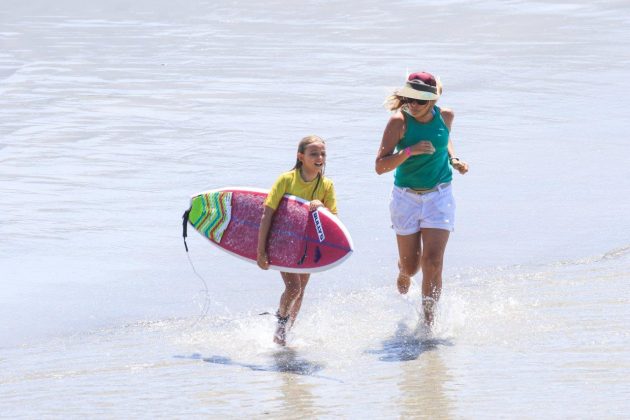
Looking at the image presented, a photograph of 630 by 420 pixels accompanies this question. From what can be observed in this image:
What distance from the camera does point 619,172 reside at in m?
10.9

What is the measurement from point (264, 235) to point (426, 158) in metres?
1.04

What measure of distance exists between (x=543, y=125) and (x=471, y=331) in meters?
6.41

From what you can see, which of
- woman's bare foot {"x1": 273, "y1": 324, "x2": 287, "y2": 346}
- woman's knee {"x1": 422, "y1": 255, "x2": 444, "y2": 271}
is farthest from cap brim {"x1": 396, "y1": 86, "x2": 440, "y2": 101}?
woman's bare foot {"x1": 273, "y1": 324, "x2": 287, "y2": 346}

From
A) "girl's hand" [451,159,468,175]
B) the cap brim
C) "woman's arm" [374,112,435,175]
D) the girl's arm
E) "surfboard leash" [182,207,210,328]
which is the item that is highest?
the cap brim

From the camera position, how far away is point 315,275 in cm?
854

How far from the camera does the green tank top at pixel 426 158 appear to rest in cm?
702

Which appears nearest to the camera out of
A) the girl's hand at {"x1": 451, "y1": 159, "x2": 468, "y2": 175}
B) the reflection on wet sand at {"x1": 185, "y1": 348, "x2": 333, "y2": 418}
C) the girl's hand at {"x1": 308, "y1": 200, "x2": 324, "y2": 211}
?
the reflection on wet sand at {"x1": 185, "y1": 348, "x2": 333, "y2": 418}

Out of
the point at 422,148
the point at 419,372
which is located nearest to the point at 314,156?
the point at 422,148

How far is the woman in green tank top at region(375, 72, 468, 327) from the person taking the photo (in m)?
6.93

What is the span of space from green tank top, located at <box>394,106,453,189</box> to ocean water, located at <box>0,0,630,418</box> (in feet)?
2.54

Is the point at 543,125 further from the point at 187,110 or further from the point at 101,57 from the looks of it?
the point at 101,57

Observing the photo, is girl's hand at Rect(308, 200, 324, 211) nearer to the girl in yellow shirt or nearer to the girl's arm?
the girl in yellow shirt

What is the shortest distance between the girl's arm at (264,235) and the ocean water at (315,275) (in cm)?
47

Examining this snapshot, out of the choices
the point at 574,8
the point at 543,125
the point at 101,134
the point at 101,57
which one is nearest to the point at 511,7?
the point at 574,8
